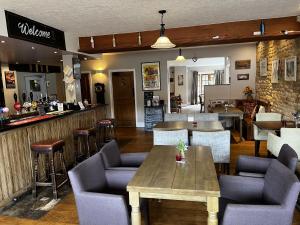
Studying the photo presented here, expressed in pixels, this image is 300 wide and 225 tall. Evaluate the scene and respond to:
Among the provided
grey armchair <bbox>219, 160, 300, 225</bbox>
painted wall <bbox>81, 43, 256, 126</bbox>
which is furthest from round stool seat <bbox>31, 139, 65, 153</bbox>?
painted wall <bbox>81, 43, 256, 126</bbox>

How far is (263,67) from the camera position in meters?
6.48

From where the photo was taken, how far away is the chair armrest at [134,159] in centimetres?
285

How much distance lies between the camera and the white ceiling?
124 inches

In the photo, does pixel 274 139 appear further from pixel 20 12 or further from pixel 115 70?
pixel 115 70

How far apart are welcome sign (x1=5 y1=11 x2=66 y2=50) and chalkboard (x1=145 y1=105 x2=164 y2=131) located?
360 centimetres

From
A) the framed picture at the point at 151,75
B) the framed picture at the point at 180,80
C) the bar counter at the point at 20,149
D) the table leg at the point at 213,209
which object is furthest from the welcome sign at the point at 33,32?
the framed picture at the point at 180,80

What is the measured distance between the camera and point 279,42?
5.19 metres

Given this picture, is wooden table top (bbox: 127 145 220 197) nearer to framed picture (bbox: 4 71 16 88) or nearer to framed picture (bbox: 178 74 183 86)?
framed picture (bbox: 4 71 16 88)

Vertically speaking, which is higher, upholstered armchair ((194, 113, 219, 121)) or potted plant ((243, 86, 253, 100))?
potted plant ((243, 86, 253, 100))

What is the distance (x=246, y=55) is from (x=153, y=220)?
662 centimetres

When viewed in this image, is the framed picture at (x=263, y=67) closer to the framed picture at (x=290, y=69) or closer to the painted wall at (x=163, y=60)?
the painted wall at (x=163, y=60)

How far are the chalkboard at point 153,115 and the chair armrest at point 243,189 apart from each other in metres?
5.45

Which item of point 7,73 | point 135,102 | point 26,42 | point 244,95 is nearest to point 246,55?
point 244,95

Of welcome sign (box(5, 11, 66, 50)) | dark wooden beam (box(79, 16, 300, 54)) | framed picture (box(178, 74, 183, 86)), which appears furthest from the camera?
framed picture (box(178, 74, 183, 86))
